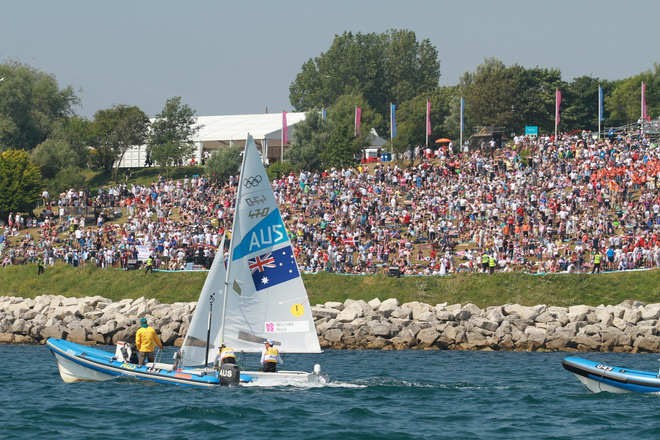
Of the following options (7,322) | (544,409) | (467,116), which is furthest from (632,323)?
(467,116)

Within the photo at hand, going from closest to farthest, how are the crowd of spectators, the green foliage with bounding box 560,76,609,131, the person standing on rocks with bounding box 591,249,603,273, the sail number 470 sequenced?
the sail number 470, the person standing on rocks with bounding box 591,249,603,273, the crowd of spectators, the green foliage with bounding box 560,76,609,131

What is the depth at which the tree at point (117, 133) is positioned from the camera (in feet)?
317

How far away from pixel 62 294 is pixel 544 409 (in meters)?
34.6

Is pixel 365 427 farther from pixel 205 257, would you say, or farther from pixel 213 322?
pixel 205 257

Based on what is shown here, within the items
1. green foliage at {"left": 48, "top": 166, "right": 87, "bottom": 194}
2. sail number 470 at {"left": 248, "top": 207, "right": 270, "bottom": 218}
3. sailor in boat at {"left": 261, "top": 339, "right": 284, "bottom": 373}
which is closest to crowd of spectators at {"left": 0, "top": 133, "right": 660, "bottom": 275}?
green foliage at {"left": 48, "top": 166, "right": 87, "bottom": 194}

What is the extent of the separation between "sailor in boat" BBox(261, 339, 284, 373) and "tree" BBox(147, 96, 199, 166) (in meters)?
63.6

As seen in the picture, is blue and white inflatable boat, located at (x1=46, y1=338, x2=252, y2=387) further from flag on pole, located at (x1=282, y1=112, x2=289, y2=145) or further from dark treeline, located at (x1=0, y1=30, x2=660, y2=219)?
flag on pole, located at (x1=282, y1=112, x2=289, y2=145)

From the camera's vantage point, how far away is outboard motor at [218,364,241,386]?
29625 millimetres

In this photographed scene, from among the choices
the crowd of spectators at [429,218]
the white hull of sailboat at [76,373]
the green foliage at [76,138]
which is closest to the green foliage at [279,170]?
the crowd of spectators at [429,218]

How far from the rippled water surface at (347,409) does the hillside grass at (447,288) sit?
13048 mm

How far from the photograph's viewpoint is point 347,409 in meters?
28.0

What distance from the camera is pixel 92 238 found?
63.4m

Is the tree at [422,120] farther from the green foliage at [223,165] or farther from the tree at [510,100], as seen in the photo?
the green foliage at [223,165]

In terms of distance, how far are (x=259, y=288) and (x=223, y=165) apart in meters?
51.9
